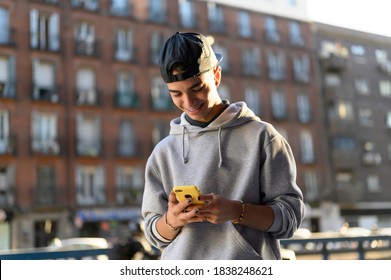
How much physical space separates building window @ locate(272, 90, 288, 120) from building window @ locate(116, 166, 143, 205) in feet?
10.3

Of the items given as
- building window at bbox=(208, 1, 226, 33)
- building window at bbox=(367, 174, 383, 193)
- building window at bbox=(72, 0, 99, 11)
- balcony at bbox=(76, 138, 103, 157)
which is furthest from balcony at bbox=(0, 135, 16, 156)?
building window at bbox=(367, 174, 383, 193)

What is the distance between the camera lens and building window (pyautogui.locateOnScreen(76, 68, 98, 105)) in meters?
10.4

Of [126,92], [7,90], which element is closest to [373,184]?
[126,92]

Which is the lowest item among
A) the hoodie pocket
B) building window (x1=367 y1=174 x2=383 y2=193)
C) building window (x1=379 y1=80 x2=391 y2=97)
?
building window (x1=367 y1=174 x2=383 y2=193)

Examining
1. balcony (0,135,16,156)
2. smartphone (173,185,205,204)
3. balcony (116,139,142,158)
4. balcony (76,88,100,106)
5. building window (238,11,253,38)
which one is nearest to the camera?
smartphone (173,185,205,204)

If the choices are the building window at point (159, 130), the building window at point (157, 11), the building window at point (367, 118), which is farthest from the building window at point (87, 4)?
the building window at point (367, 118)

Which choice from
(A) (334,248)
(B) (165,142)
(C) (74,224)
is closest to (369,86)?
(A) (334,248)

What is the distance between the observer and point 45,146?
9883 millimetres

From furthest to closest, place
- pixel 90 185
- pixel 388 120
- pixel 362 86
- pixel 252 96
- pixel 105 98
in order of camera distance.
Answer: pixel 252 96
pixel 105 98
pixel 90 185
pixel 362 86
pixel 388 120

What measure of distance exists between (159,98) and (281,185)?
1031 cm

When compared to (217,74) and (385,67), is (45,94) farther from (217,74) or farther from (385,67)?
(217,74)

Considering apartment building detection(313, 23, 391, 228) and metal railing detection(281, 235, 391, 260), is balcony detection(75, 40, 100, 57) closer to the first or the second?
apartment building detection(313, 23, 391, 228)

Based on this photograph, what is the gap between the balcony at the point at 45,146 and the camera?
9744 mm

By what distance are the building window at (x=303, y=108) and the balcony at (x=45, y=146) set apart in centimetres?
516
